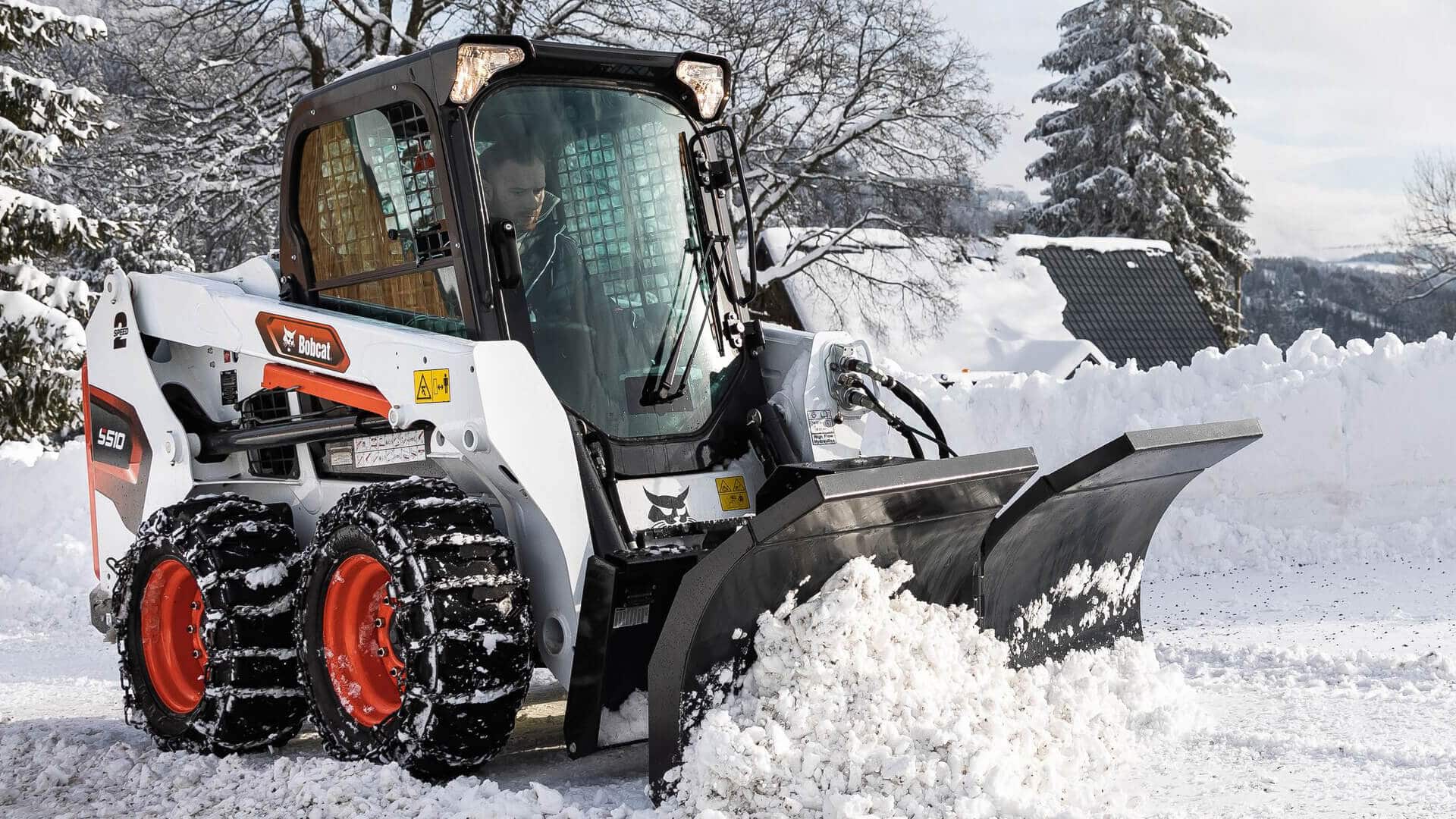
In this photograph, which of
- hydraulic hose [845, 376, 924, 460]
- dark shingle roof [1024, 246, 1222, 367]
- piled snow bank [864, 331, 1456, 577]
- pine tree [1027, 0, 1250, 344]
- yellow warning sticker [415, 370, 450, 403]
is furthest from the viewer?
pine tree [1027, 0, 1250, 344]

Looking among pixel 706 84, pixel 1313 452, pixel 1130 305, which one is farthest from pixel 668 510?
pixel 1130 305

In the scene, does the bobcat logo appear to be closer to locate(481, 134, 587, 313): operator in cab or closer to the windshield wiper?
the windshield wiper

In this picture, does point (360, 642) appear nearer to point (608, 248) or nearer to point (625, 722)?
point (625, 722)

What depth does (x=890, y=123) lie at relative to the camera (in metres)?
22.0

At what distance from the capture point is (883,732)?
12.3 ft

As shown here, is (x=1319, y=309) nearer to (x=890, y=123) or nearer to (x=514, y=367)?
(x=890, y=123)

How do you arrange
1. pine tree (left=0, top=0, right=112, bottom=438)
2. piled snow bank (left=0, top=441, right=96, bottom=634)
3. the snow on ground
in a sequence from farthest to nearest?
pine tree (left=0, top=0, right=112, bottom=438)
piled snow bank (left=0, top=441, right=96, bottom=634)
the snow on ground

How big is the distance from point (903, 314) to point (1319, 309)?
45.0 metres

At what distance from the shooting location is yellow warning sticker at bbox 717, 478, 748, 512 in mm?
4879

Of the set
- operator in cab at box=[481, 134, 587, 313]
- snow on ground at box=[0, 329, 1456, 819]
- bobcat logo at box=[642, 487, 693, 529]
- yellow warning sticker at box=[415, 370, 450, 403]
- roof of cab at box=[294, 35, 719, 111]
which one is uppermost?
roof of cab at box=[294, 35, 719, 111]

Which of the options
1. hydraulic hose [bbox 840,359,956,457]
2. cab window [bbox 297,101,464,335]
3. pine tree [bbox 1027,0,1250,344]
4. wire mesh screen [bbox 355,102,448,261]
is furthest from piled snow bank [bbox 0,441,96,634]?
pine tree [bbox 1027,0,1250,344]

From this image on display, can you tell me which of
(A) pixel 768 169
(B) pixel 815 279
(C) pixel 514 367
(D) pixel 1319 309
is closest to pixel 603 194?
(C) pixel 514 367

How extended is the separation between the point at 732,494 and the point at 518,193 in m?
1.30

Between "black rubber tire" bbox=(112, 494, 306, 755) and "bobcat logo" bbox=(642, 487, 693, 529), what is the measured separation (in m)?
1.32
